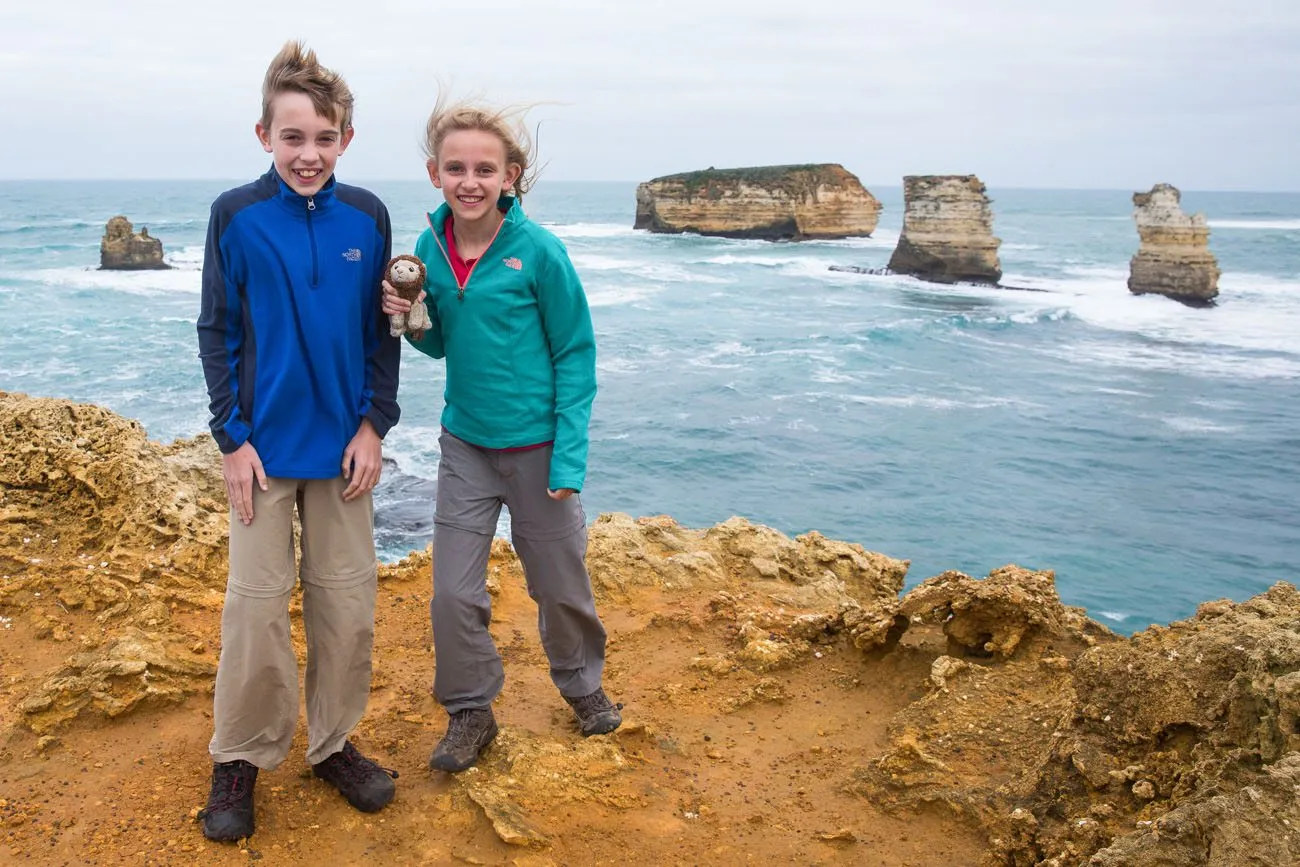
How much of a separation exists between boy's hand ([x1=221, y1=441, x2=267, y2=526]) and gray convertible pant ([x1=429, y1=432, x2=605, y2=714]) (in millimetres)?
586

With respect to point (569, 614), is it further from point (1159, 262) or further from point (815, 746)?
point (1159, 262)

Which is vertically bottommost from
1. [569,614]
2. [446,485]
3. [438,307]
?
[569,614]

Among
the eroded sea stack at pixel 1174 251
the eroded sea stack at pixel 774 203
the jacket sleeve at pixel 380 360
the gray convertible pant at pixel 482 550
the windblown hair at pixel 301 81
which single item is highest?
the eroded sea stack at pixel 774 203

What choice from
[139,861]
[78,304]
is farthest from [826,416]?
[78,304]

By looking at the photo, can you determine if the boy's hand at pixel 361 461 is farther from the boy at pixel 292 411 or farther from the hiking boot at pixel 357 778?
the hiking boot at pixel 357 778

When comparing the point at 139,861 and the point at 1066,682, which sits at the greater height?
the point at 1066,682

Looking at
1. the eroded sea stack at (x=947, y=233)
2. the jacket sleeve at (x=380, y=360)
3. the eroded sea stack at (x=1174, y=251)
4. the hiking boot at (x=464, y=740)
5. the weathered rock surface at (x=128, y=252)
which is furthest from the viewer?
the weathered rock surface at (x=128, y=252)

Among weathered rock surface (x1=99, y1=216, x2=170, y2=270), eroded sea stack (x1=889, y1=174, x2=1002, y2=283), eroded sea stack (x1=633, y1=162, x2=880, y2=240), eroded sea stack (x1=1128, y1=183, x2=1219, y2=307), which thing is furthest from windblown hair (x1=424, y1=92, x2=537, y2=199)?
eroded sea stack (x1=633, y1=162, x2=880, y2=240)

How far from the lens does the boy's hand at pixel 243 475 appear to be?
2.70 m

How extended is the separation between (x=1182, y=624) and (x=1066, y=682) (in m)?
0.47

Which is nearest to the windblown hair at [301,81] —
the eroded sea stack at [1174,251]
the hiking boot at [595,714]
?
the hiking boot at [595,714]

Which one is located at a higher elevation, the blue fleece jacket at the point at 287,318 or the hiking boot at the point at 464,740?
the blue fleece jacket at the point at 287,318

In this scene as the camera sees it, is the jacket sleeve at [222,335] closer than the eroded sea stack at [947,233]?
Yes

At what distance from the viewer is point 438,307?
3.04 metres
